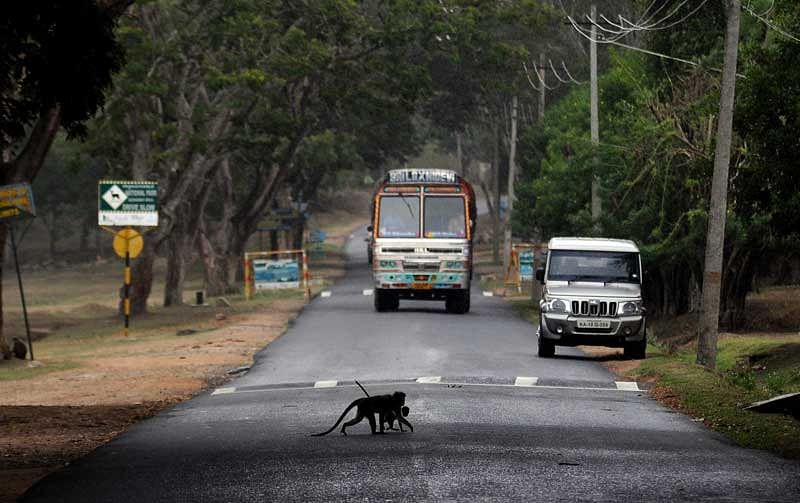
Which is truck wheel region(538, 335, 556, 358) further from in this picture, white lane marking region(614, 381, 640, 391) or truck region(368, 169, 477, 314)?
truck region(368, 169, 477, 314)

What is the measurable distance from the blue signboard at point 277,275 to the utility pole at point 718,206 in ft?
89.6

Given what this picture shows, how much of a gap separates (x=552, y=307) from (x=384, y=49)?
78.9 ft

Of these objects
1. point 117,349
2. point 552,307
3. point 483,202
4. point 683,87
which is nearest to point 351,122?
point 683,87

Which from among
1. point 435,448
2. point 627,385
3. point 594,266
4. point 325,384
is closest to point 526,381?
point 627,385

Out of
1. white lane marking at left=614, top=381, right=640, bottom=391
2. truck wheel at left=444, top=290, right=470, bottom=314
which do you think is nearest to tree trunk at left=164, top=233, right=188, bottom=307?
truck wheel at left=444, top=290, right=470, bottom=314

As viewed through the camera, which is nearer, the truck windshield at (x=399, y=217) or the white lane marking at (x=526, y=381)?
the white lane marking at (x=526, y=381)

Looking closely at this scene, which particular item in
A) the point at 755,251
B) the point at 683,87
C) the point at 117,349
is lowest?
the point at 117,349

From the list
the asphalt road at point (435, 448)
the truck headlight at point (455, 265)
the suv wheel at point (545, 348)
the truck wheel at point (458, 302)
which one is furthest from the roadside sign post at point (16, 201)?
the truck wheel at point (458, 302)

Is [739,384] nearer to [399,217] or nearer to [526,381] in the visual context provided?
[526,381]

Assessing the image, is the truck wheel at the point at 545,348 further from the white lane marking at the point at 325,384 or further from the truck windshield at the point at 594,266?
the white lane marking at the point at 325,384

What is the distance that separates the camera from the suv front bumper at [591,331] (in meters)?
25.8

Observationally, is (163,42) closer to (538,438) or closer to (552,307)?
(552,307)

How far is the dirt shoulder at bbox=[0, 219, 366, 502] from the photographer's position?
1463 centimetres

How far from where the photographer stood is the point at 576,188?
41.4 metres
